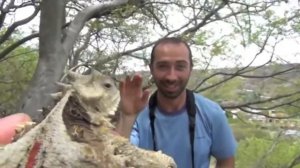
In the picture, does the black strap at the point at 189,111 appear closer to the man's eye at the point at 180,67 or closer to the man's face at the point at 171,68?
the man's face at the point at 171,68

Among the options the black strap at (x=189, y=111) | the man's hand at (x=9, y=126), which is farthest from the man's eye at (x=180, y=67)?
the man's hand at (x=9, y=126)

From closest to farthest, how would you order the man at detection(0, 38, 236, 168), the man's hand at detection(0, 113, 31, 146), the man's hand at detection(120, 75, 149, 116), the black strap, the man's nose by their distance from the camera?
the man's hand at detection(0, 113, 31, 146) < the man's hand at detection(120, 75, 149, 116) < the man's nose < the man at detection(0, 38, 236, 168) < the black strap

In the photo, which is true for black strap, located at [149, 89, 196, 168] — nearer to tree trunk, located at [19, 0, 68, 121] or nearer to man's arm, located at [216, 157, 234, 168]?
man's arm, located at [216, 157, 234, 168]

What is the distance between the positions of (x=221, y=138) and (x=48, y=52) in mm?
4728

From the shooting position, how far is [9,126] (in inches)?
54.1

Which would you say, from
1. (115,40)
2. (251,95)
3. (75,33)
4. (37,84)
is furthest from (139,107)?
(251,95)

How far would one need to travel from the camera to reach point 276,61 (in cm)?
1080

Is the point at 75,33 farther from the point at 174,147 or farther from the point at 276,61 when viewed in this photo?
the point at 174,147

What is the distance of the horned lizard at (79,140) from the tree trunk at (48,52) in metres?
A: 5.47

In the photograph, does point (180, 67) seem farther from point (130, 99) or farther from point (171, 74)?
point (130, 99)

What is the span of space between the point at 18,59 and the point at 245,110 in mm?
4100

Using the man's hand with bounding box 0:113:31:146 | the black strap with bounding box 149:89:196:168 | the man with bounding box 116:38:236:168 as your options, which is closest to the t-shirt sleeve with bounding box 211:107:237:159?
the man with bounding box 116:38:236:168

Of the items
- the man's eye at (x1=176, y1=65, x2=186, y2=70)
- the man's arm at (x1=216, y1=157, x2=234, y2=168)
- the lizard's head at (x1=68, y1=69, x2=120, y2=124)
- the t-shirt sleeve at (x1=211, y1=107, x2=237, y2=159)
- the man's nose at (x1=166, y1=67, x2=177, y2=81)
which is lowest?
the man's arm at (x1=216, y1=157, x2=234, y2=168)

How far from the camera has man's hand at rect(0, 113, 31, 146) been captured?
A: 1313 mm
